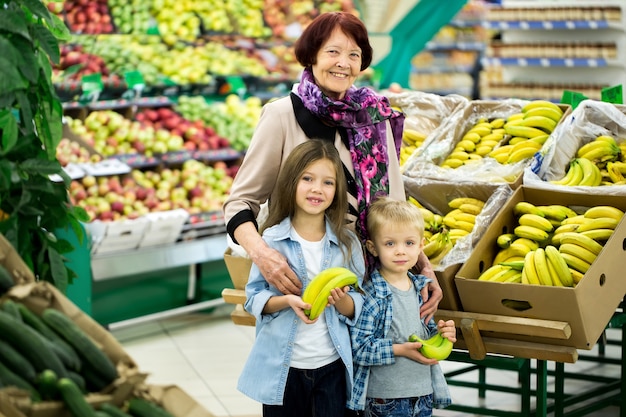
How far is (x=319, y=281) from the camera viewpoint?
2547mm

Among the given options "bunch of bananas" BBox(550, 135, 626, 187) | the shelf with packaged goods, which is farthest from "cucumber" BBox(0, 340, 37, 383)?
the shelf with packaged goods

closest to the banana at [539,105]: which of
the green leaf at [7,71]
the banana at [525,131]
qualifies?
the banana at [525,131]

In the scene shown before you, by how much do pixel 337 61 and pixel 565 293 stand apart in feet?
3.42

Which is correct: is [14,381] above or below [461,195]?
above

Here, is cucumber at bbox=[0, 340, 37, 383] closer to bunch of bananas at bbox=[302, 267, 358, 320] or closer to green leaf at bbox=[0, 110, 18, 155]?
green leaf at bbox=[0, 110, 18, 155]

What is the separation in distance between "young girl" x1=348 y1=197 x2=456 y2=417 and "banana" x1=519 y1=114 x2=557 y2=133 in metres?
1.55

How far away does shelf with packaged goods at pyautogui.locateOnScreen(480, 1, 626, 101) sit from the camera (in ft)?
32.4

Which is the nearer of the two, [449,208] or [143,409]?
[143,409]

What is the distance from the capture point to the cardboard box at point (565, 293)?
3016 mm

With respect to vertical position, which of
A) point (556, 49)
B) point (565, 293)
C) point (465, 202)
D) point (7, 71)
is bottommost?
point (556, 49)

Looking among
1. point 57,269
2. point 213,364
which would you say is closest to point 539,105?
point 213,364

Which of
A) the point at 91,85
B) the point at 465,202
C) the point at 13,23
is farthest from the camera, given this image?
the point at 91,85

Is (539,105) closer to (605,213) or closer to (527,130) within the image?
(527,130)

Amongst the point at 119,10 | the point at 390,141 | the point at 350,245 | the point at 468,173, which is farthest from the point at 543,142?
the point at 119,10
